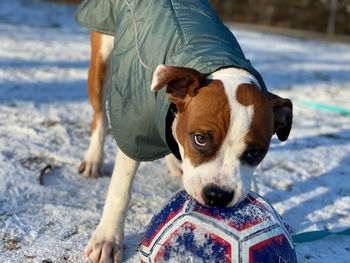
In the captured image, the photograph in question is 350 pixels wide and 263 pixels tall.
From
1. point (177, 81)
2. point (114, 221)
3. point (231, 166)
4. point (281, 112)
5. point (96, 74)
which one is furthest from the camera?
point (96, 74)

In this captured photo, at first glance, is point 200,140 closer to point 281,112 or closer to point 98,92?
point 281,112

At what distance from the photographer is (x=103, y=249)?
2648 mm

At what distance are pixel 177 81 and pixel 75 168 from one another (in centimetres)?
175

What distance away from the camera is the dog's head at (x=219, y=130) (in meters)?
2.22

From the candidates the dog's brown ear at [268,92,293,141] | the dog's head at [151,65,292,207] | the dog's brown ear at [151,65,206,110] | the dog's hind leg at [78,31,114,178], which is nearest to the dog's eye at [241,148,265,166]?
the dog's head at [151,65,292,207]

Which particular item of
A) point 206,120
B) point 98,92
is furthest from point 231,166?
point 98,92

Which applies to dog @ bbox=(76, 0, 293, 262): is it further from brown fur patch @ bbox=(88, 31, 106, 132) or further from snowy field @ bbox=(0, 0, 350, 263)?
snowy field @ bbox=(0, 0, 350, 263)

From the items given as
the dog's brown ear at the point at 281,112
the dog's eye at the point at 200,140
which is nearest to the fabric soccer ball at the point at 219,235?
the dog's eye at the point at 200,140

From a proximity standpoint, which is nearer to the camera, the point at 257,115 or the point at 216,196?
the point at 216,196

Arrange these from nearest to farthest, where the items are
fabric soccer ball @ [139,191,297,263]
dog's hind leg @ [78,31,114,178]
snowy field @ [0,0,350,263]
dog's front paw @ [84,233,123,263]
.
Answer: fabric soccer ball @ [139,191,297,263]
dog's front paw @ [84,233,123,263]
snowy field @ [0,0,350,263]
dog's hind leg @ [78,31,114,178]

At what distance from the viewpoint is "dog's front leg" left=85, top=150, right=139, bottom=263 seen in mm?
2658

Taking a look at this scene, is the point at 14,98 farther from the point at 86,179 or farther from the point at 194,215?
the point at 194,215

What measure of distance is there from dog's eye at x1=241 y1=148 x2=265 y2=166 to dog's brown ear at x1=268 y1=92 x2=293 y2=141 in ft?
1.01

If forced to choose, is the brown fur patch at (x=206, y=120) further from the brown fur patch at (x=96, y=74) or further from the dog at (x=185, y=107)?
the brown fur patch at (x=96, y=74)
